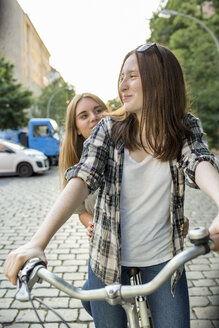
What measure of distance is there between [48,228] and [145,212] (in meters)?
0.48

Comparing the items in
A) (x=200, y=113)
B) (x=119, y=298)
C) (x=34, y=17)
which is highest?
(x=200, y=113)

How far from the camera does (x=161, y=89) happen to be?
1.63m

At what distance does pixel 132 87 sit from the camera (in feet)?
5.37

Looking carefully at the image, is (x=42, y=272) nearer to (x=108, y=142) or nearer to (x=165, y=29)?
(x=108, y=142)

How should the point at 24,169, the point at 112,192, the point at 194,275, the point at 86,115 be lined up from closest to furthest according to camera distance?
the point at 112,192 → the point at 86,115 → the point at 194,275 → the point at 24,169

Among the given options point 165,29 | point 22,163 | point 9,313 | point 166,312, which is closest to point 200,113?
point 165,29

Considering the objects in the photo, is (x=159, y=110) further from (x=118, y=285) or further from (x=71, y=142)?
(x=71, y=142)

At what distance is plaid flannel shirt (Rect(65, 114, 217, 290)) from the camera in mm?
1576

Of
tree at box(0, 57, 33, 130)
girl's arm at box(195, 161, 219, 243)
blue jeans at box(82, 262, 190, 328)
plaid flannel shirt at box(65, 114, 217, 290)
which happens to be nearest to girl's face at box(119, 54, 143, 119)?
plaid flannel shirt at box(65, 114, 217, 290)

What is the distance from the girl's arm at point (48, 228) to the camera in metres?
1.12

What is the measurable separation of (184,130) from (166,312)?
0.78 m

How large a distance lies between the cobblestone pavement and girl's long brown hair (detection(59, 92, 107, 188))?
1.44 meters

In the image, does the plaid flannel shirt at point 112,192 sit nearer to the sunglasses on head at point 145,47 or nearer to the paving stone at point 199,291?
the sunglasses on head at point 145,47

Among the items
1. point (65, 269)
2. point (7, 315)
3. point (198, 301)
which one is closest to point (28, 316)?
point (7, 315)
